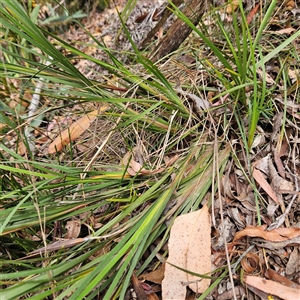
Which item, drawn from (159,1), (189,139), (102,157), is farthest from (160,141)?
(159,1)

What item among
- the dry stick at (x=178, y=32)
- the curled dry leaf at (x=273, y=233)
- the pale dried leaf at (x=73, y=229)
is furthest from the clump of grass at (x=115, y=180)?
the dry stick at (x=178, y=32)

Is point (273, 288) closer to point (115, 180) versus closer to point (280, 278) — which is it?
point (280, 278)

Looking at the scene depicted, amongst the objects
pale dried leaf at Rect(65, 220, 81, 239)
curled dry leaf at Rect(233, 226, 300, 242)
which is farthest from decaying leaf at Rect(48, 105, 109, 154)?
curled dry leaf at Rect(233, 226, 300, 242)

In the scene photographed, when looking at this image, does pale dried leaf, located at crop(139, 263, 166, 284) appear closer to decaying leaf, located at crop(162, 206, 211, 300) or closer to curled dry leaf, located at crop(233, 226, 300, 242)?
decaying leaf, located at crop(162, 206, 211, 300)

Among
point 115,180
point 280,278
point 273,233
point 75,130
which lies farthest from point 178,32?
point 280,278

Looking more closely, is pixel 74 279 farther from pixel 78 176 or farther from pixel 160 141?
pixel 160 141
